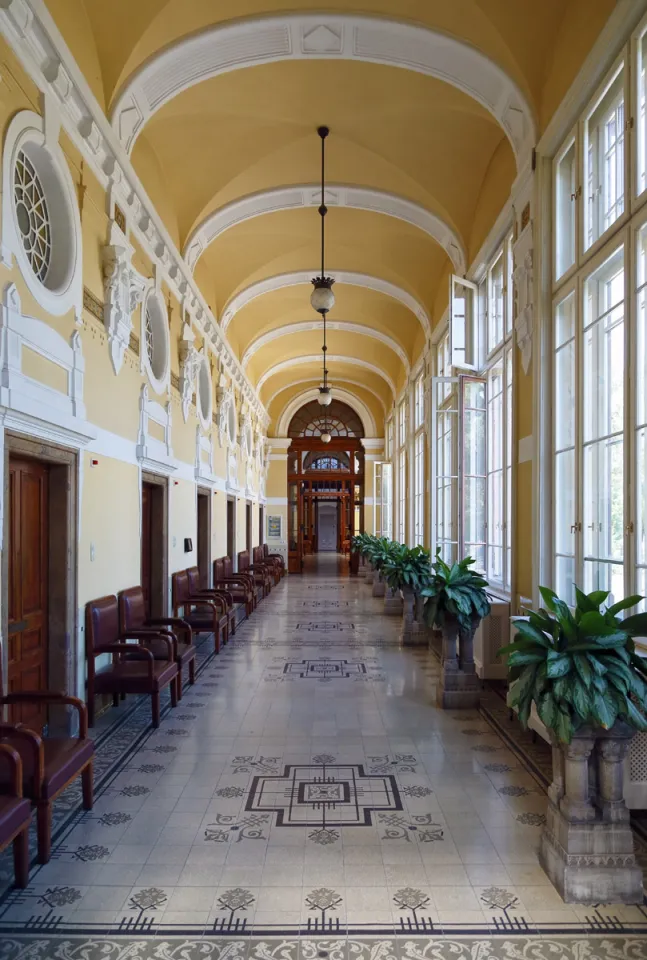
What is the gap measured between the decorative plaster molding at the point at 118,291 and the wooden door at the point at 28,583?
1.47m

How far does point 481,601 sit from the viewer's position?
5.28m

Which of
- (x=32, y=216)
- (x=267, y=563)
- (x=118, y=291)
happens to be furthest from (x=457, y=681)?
A: (x=267, y=563)

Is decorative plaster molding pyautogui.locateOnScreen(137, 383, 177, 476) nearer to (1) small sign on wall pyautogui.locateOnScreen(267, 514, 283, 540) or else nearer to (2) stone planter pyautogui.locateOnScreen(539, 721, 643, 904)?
(2) stone planter pyautogui.locateOnScreen(539, 721, 643, 904)

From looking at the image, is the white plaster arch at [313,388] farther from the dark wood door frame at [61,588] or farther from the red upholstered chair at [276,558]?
the dark wood door frame at [61,588]

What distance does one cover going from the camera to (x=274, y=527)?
1975 cm

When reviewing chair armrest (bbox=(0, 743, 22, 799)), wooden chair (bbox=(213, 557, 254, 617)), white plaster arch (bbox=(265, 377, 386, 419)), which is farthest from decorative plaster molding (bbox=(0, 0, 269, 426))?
white plaster arch (bbox=(265, 377, 386, 419))

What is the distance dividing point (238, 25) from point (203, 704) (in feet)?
18.3

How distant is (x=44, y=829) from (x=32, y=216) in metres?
3.65

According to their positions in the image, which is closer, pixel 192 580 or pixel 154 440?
pixel 154 440

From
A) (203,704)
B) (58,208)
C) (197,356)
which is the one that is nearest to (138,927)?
(203,704)

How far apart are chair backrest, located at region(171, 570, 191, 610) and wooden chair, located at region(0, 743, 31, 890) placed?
15.4ft

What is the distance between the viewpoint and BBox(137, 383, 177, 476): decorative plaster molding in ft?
21.1

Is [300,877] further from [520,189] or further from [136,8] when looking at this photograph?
[136,8]

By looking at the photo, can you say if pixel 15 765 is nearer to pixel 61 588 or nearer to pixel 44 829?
pixel 44 829
